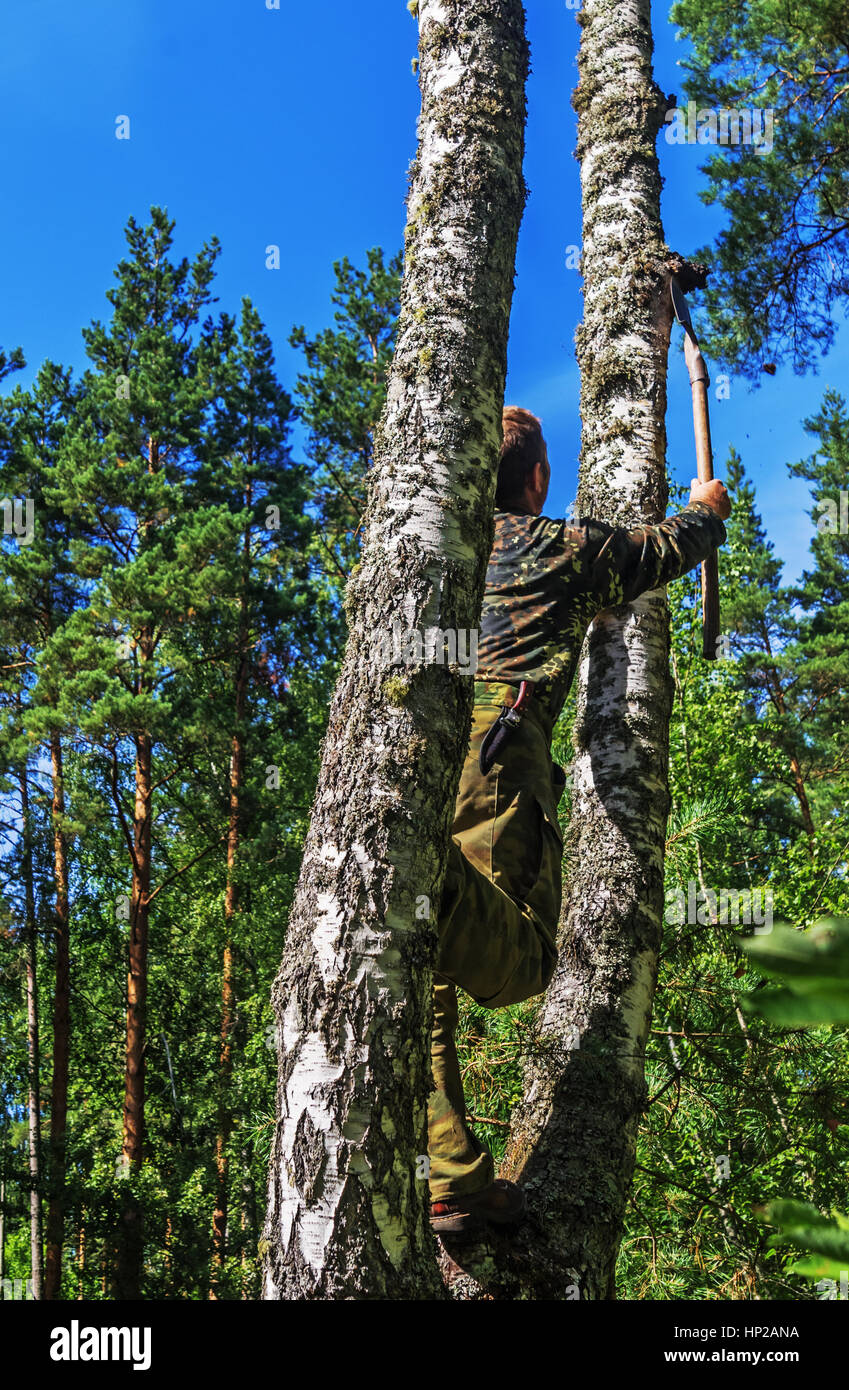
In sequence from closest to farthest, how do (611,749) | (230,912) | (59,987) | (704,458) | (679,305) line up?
1. (611,749)
2. (704,458)
3. (679,305)
4. (59,987)
5. (230,912)

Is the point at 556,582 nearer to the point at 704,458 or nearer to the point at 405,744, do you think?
the point at 704,458

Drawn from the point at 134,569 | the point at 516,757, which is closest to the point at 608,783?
the point at 516,757

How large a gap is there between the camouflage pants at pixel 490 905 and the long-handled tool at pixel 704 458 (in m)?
0.96

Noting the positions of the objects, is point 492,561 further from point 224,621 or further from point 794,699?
point 794,699

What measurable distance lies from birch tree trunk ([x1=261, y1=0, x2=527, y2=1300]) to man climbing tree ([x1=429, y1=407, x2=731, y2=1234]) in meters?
0.23

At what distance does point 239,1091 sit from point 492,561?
1398 centimetres

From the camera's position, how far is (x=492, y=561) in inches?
124

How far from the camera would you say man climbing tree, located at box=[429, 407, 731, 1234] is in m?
2.35

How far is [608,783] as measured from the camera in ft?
10.4

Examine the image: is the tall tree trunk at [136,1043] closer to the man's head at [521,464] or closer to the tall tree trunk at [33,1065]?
the tall tree trunk at [33,1065]

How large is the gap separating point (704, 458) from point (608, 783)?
1.24 meters

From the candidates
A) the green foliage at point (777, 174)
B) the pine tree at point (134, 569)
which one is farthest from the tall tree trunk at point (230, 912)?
the green foliage at point (777, 174)

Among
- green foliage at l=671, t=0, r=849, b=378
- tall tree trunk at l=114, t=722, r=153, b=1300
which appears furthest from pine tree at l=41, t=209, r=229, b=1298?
green foliage at l=671, t=0, r=849, b=378

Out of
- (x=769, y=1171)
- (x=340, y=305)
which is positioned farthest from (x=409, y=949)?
(x=340, y=305)
